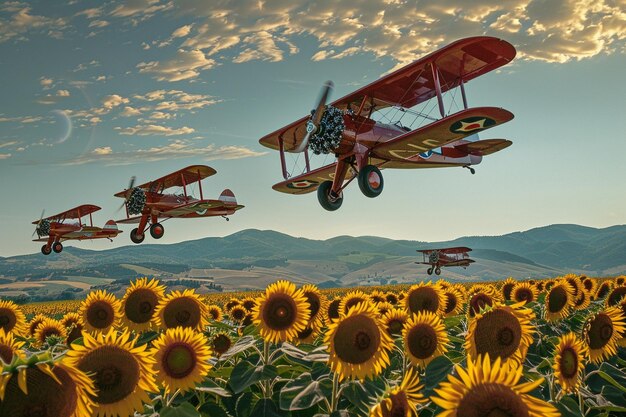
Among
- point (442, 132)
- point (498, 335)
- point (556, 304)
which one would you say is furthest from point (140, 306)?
point (442, 132)

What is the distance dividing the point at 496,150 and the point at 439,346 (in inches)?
776

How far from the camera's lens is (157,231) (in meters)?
38.5

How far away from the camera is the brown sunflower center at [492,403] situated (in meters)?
1.84

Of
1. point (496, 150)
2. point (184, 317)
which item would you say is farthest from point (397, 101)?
point (184, 317)

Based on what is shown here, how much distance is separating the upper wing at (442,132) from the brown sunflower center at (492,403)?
45.1 ft

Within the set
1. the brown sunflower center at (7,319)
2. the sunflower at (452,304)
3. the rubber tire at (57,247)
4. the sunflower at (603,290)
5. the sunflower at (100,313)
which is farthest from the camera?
the rubber tire at (57,247)

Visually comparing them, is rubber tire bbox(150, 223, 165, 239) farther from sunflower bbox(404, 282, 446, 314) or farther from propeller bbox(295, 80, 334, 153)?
sunflower bbox(404, 282, 446, 314)

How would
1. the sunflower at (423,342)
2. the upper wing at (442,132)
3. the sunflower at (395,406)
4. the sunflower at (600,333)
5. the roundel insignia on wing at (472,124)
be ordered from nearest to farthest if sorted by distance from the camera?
the sunflower at (395,406) < the sunflower at (423,342) < the sunflower at (600,333) < the upper wing at (442,132) < the roundel insignia on wing at (472,124)

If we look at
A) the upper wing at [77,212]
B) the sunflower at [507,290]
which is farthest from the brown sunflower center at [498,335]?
the upper wing at [77,212]

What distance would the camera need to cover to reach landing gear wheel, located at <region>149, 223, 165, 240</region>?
38.1 meters

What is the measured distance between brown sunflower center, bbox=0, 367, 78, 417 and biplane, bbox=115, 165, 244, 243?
117 feet

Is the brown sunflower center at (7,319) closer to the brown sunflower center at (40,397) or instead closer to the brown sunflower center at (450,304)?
the brown sunflower center at (40,397)

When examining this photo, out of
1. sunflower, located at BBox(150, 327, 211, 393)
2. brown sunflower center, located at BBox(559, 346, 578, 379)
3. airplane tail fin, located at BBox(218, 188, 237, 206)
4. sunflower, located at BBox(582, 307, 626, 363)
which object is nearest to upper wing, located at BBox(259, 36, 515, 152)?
sunflower, located at BBox(582, 307, 626, 363)

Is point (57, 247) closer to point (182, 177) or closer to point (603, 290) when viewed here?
point (182, 177)
